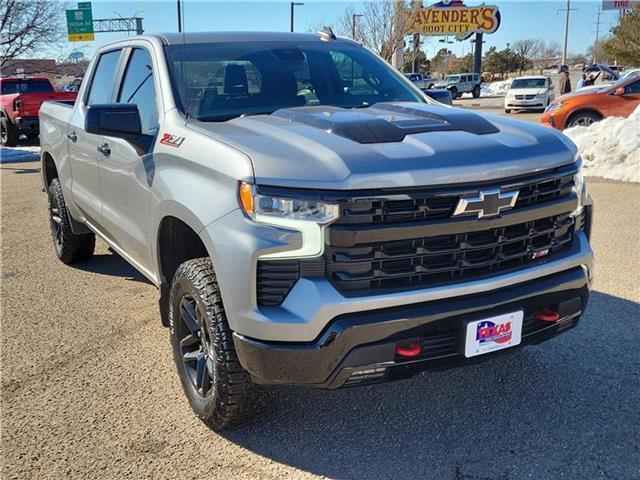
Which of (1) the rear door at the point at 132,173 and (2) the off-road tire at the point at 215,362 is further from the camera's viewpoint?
(1) the rear door at the point at 132,173

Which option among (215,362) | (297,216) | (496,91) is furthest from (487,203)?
(496,91)

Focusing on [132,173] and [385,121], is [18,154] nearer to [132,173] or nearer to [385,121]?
[132,173]

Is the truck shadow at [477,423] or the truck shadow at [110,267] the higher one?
the truck shadow at [477,423]

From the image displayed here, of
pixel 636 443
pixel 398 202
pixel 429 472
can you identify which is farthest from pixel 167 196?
pixel 636 443

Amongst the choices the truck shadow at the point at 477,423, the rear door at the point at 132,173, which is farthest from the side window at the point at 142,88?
the truck shadow at the point at 477,423

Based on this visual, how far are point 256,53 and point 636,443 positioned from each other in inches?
116

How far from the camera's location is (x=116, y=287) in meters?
5.28

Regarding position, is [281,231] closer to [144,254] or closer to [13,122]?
[144,254]

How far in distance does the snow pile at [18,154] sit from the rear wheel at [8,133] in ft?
1.68

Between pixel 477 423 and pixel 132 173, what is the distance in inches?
89.5

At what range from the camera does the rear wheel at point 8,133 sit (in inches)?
680

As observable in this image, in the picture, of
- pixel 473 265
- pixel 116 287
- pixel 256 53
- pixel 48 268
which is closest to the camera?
pixel 473 265

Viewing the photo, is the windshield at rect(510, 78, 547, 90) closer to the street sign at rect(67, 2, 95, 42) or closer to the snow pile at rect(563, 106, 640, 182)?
the snow pile at rect(563, 106, 640, 182)

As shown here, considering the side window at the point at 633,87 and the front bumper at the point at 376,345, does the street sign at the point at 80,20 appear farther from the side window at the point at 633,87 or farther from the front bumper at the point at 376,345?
the front bumper at the point at 376,345
